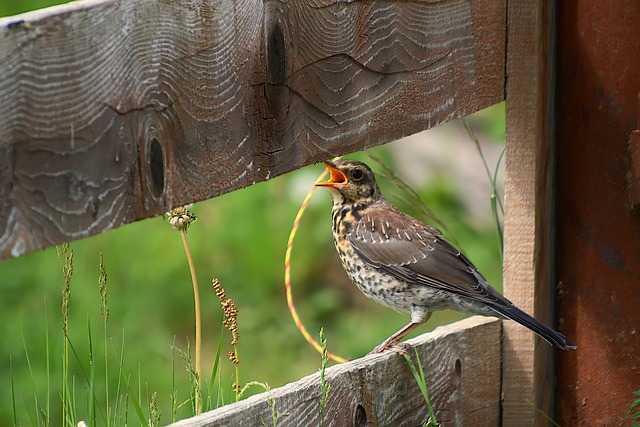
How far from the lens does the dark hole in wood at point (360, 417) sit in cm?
279

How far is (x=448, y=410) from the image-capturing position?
10.2 feet

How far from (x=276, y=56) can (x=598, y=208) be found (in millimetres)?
1239

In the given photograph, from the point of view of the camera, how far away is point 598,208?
3.09m

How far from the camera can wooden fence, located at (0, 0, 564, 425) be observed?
1804mm

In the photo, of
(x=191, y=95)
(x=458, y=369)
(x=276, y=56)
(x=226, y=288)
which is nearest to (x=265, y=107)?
(x=276, y=56)

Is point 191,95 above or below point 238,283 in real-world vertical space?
below

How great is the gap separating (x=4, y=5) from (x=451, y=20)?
174 inches

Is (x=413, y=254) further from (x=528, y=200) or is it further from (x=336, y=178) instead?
(x=528, y=200)

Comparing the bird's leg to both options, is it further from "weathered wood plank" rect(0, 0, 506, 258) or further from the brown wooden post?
"weathered wood plank" rect(0, 0, 506, 258)

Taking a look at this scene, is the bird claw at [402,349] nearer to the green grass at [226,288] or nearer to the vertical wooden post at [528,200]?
the vertical wooden post at [528,200]

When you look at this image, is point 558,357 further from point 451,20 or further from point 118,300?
point 118,300

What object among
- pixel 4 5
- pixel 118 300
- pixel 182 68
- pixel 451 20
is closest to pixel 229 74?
pixel 182 68

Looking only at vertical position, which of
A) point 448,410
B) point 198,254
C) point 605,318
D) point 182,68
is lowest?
point 448,410

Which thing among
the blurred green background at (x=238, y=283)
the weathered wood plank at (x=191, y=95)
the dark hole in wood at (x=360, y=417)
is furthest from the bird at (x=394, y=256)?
the weathered wood plank at (x=191, y=95)
